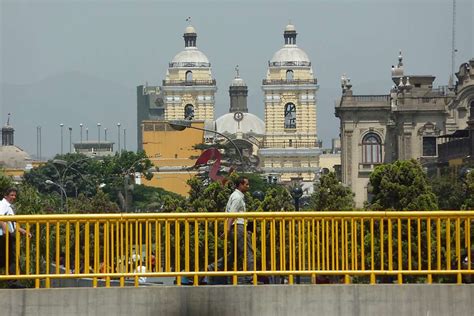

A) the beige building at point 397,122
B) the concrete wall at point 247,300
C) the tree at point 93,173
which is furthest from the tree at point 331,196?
the tree at point 93,173

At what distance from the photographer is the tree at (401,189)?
61.2 m

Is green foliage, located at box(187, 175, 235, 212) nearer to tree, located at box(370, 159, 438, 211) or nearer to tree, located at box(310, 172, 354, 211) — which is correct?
tree, located at box(370, 159, 438, 211)

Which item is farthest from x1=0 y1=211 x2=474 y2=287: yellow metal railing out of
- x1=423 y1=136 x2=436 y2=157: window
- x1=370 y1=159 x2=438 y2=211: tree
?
x1=423 y1=136 x2=436 y2=157: window

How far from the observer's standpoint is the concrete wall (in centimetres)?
2427

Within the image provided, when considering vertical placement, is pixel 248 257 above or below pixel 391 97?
below

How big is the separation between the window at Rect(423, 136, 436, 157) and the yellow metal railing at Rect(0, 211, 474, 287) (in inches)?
5283

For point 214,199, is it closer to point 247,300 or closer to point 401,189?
point 401,189

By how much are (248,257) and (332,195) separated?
4975 centimetres

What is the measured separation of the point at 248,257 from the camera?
25.5 meters

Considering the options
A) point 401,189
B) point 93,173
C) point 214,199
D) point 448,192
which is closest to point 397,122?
point 93,173

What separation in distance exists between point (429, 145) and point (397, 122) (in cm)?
570

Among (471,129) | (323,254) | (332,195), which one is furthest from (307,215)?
(471,129)

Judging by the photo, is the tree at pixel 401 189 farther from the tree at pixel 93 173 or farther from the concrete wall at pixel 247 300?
the tree at pixel 93 173

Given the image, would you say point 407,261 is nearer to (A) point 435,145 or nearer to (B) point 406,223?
(B) point 406,223
